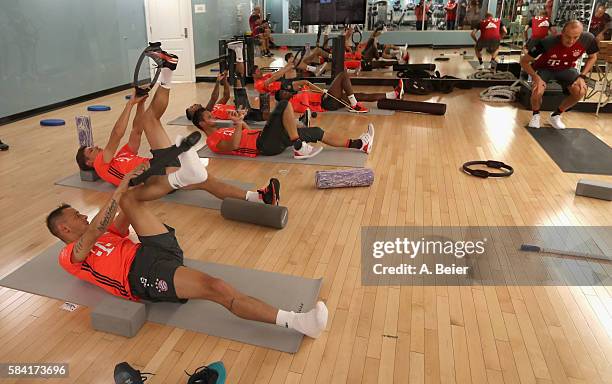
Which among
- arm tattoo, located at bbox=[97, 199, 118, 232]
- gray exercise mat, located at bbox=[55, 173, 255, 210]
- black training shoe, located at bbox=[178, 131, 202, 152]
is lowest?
gray exercise mat, located at bbox=[55, 173, 255, 210]

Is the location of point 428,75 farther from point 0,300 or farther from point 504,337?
point 0,300

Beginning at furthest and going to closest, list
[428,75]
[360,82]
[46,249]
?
[360,82] → [428,75] → [46,249]

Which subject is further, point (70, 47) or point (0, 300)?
point (70, 47)

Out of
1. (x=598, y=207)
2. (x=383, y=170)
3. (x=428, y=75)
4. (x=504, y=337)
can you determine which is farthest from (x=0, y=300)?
(x=428, y=75)

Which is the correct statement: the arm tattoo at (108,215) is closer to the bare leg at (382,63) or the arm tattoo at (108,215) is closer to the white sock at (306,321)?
the white sock at (306,321)

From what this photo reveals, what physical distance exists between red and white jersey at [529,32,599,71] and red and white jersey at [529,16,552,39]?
108 cm

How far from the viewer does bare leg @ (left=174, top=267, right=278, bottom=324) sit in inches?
75.7

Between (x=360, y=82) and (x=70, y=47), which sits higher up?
(x=70, y=47)

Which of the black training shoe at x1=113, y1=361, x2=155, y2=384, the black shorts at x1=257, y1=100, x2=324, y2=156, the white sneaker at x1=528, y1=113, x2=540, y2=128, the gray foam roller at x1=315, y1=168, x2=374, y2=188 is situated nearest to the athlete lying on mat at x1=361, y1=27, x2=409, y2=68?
the white sneaker at x1=528, y1=113, x2=540, y2=128

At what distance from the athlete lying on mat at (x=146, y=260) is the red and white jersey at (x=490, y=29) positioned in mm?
6545

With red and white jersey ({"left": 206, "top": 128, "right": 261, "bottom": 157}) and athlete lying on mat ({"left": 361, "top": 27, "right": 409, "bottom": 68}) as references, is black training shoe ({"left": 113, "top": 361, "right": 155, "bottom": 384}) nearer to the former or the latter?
red and white jersey ({"left": 206, "top": 128, "right": 261, "bottom": 157})

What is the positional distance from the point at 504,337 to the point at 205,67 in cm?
856

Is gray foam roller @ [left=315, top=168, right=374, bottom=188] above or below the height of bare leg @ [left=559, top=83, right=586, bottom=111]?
below

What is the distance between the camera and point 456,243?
2.76m
